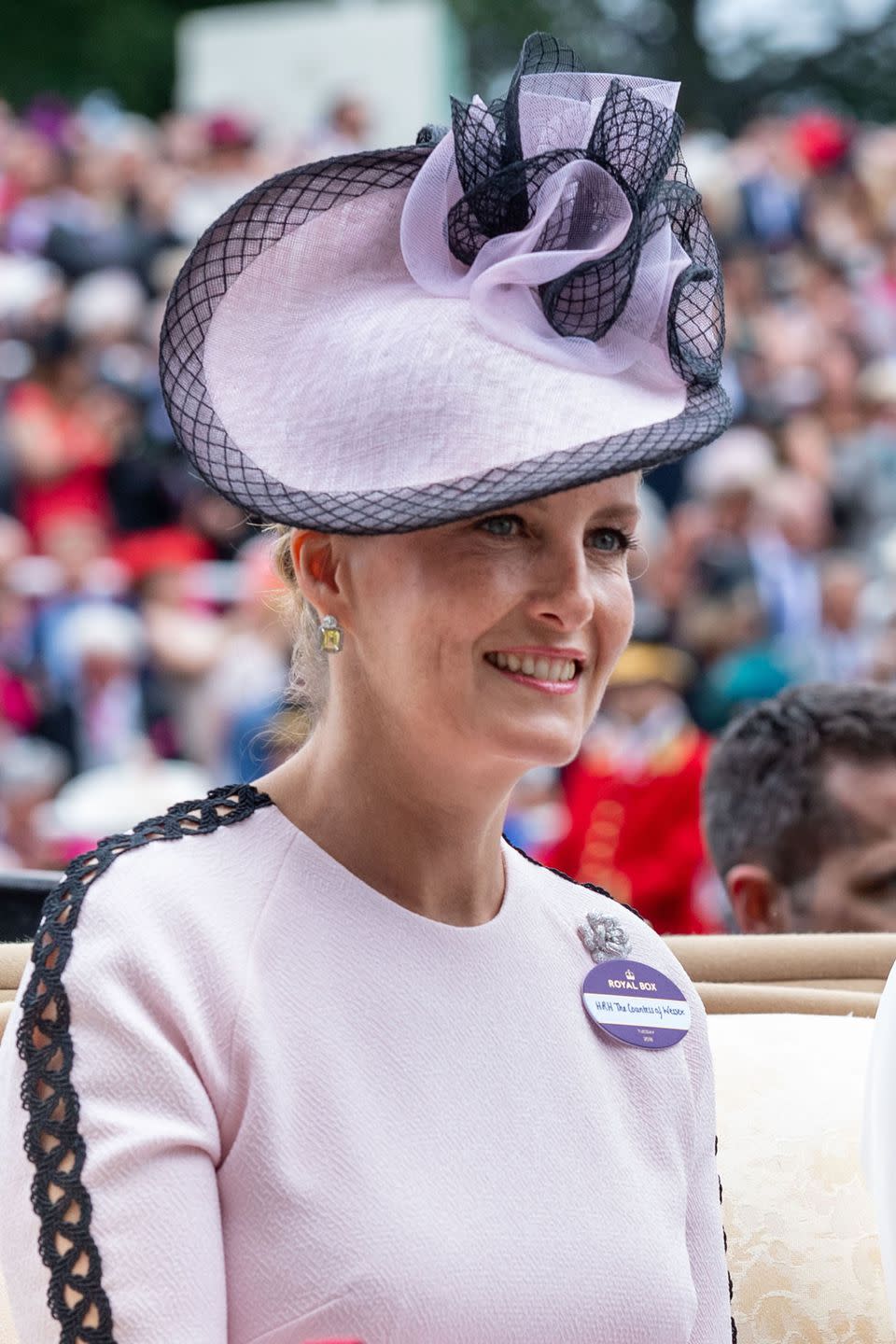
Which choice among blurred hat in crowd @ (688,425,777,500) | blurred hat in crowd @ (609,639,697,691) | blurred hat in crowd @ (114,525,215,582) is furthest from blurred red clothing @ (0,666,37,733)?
blurred hat in crowd @ (688,425,777,500)

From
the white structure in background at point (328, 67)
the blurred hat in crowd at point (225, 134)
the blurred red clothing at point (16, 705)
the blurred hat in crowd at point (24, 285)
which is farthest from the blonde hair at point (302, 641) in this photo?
the white structure in background at point (328, 67)

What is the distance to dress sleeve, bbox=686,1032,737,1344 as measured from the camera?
65.2 inches

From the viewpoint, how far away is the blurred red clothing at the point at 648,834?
16.7ft

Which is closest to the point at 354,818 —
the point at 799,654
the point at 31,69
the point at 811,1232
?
the point at 811,1232

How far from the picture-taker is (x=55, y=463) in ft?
24.2

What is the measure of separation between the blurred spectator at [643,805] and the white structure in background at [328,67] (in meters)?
4.91

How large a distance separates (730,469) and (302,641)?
18.7 feet

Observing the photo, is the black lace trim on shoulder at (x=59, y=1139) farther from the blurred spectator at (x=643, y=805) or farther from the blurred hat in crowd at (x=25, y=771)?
the blurred hat in crowd at (x=25, y=771)

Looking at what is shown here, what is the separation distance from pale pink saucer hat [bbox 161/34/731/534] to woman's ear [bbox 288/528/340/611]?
0.25 ft

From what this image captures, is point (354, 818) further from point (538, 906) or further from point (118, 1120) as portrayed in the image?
point (118, 1120)

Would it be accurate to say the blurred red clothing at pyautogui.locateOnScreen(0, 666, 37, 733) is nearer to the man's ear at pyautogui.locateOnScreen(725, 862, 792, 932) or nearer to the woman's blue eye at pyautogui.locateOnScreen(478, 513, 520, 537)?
the man's ear at pyautogui.locateOnScreen(725, 862, 792, 932)

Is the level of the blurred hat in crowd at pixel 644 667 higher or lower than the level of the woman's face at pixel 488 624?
lower

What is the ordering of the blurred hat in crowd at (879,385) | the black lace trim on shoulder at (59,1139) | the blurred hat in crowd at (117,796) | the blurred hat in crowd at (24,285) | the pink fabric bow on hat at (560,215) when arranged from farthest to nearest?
the blurred hat in crowd at (24,285) < the blurred hat in crowd at (879,385) < the blurred hat in crowd at (117,796) < the pink fabric bow on hat at (560,215) < the black lace trim on shoulder at (59,1139)

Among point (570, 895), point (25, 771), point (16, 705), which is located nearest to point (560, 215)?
point (570, 895)
